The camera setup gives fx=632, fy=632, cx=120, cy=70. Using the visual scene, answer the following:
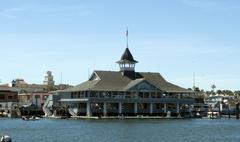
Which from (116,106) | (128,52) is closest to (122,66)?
(128,52)

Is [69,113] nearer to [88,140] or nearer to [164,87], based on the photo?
[164,87]

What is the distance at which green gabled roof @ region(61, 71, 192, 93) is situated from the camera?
144625mm

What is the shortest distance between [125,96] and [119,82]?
4.59m

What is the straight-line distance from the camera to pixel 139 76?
155 meters

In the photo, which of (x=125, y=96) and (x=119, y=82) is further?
(x=119, y=82)

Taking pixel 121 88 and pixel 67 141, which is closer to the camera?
pixel 67 141

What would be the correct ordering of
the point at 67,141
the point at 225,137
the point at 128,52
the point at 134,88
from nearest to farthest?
the point at 67,141
the point at 225,137
the point at 134,88
the point at 128,52

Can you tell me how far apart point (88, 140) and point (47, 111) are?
9026 cm

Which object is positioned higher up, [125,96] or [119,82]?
[119,82]

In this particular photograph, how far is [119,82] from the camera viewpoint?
488 feet

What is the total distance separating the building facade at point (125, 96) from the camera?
14375cm

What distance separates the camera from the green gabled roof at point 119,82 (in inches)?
5694

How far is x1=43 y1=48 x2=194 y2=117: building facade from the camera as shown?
144 m

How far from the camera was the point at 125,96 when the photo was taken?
146 metres
